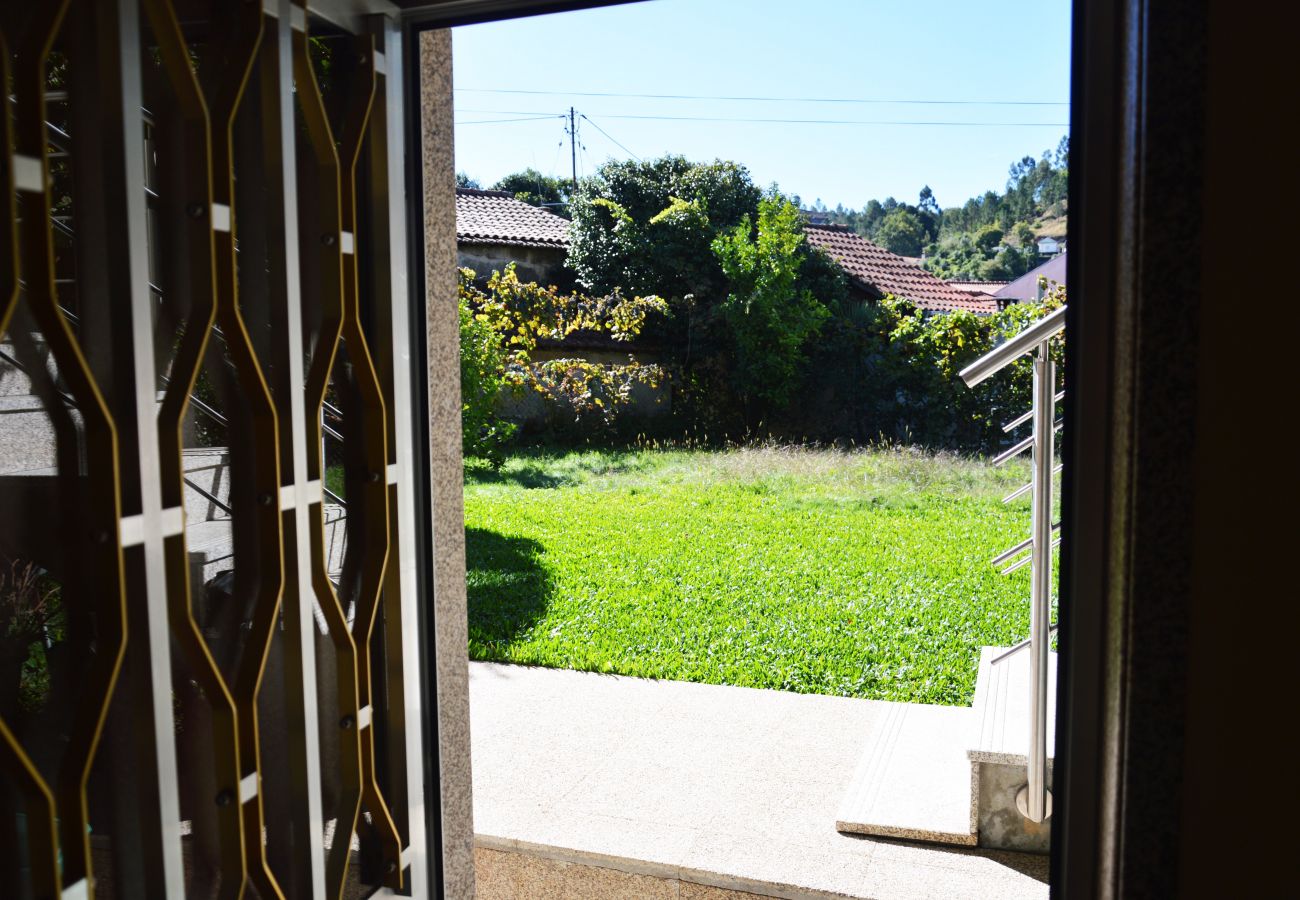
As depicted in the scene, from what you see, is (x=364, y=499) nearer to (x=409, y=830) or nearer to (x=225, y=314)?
(x=225, y=314)

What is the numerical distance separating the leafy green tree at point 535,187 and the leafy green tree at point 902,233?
4173mm

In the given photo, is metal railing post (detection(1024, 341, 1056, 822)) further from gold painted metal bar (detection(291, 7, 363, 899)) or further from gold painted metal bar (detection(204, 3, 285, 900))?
gold painted metal bar (detection(204, 3, 285, 900))

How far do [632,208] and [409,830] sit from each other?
9776mm

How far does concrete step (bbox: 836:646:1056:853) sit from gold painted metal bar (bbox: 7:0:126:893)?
5.59ft

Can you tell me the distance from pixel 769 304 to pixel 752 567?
12.7 feet

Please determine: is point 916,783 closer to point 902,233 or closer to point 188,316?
point 188,316

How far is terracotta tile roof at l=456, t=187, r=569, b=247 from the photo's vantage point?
11188 mm

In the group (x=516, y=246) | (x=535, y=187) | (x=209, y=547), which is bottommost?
(x=209, y=547)

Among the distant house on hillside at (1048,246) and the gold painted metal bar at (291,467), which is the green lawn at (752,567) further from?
the distant house on hillside at (1048,246)

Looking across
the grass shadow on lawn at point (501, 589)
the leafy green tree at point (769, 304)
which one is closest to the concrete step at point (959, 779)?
the grass shadow on lawn at point (501, 589)

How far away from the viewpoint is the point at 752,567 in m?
6.74

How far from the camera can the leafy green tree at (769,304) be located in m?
9.72

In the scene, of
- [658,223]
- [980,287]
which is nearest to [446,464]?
[658,223]

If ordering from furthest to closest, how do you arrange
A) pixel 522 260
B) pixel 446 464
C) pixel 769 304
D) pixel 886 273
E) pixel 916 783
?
pixel 522 260, pixel 886 273, pixel 769 304, pixel 916 783, pixel 446 464
